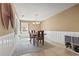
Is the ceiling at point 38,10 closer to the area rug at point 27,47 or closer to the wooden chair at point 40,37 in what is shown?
the wooden chair at point 40,37

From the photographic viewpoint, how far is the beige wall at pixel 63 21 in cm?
219

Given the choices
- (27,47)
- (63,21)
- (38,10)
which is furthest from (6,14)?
(63,21)

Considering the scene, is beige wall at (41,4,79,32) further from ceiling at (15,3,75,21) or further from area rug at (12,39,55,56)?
area rug at (12,39,55,56)

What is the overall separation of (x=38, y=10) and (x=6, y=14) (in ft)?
1.79

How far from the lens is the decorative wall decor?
5.49ft

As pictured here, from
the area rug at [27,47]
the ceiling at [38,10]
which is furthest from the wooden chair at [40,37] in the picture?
the ceiling at [38,10]

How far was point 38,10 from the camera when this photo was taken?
2.03m

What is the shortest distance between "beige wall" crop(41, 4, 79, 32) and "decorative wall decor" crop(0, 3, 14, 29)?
1.94 ft

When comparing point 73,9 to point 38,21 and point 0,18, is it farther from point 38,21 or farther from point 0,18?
point 0,18

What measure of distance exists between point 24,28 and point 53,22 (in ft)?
1.86

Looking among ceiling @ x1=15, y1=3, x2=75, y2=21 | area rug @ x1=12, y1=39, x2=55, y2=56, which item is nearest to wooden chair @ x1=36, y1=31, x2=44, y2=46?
area rug @ x1=12, y1=39, x2=55, y2=56

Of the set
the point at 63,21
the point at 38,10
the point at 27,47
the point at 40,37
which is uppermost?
the point at 38,10

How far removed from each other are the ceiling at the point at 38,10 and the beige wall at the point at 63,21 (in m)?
0.11

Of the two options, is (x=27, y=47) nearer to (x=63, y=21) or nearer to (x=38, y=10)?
(x=38, y=10)
